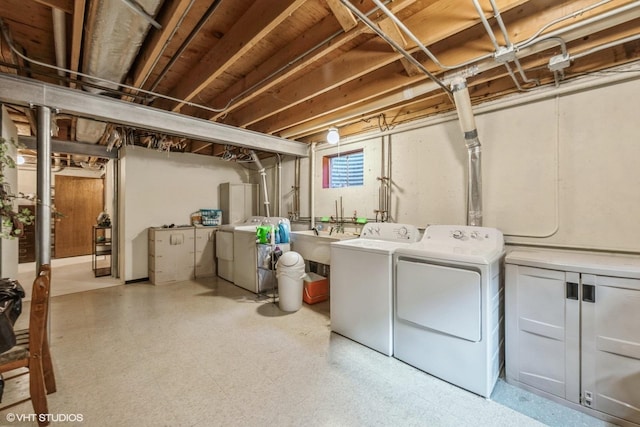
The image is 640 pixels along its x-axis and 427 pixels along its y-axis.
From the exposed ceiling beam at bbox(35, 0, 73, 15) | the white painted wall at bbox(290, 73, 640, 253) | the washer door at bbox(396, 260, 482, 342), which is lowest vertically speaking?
the washer door at bbox(396, 260, 482, 342)

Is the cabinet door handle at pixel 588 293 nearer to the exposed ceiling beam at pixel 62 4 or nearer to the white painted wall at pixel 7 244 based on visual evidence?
the exposed ceiling beam at pixel 62 4

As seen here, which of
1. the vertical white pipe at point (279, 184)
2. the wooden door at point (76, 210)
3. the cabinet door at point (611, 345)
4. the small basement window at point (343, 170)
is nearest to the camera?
the cabinet door at point (611, 345)

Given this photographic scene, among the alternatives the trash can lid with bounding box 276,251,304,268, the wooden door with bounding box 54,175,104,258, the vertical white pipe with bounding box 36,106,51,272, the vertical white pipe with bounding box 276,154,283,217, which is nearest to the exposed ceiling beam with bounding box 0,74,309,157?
the vertical white pipe with bounding box 36,106,51,272

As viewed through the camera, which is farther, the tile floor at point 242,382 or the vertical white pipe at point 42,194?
the vertical white pipe at point 42,194

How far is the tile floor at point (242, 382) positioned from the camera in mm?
1727

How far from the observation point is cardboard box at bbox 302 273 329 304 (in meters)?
3.71

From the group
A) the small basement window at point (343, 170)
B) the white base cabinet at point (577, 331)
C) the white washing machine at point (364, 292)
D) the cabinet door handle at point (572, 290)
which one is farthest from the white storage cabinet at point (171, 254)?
the cabinet door handle at point (572, 290)

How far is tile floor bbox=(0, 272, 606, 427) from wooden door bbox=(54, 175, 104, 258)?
4782mm

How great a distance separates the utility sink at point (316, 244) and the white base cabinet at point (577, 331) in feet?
6.62

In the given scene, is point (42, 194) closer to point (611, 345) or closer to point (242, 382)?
point (242, 382)

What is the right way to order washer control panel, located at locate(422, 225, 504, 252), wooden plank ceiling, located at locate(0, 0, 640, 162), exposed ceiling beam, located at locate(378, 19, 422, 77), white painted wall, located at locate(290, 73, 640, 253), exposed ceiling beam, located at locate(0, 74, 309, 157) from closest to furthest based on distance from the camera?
wooden plank ceiling, located at locate(0, 0, 640, 162)
exposed ceiling beam, located at locate(378, 19, 422, 77)
white painted wall, located at locate(290, 73, 640, 253)
exposed ceiling beam, located at locate(0, 74, 309, 157)
washer control panel, located at locate(422, 225, 504, 252)

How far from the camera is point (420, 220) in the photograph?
3.32 meters

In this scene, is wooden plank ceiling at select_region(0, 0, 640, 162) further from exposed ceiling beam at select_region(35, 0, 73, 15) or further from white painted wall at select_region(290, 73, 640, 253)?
white painted wall at select_region(290, 73, 640, 253)

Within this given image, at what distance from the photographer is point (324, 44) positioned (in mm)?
2086
